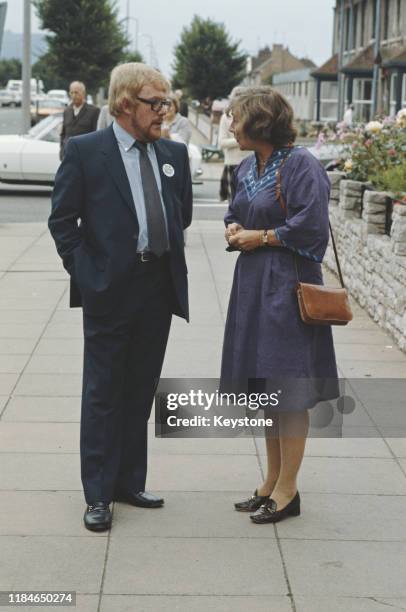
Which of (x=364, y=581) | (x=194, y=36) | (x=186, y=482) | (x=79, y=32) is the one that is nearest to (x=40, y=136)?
(x=186, y=482)

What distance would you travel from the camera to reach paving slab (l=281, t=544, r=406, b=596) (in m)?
4.31

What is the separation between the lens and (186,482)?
5.59m

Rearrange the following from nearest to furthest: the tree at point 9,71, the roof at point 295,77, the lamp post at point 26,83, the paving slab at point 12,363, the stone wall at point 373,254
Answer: the paving slab at point 12,363, the stone wall at point 373,254, the lamp post at point 26,83, the roof at point 295,77, the tree at point 9,71

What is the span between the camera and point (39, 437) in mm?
6223

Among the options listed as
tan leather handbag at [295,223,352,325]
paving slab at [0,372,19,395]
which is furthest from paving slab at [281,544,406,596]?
paving slab at [0,372,19,395]

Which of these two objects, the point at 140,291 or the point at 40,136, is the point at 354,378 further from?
the point at 40,136

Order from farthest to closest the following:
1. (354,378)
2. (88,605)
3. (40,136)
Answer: (40,136) → (354,378) → (88,605)

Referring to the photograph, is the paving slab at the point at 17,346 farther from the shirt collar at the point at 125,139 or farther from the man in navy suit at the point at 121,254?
the shirt collar at the point at 125,139

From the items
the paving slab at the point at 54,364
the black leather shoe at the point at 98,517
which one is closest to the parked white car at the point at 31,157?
the paving slab at the point at 54,364

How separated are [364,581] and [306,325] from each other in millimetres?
1081

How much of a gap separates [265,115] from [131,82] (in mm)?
564

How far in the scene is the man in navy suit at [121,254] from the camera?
15.8 ft

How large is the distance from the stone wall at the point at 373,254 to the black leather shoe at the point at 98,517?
161 inches

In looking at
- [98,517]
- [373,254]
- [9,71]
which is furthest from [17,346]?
[9,71]
